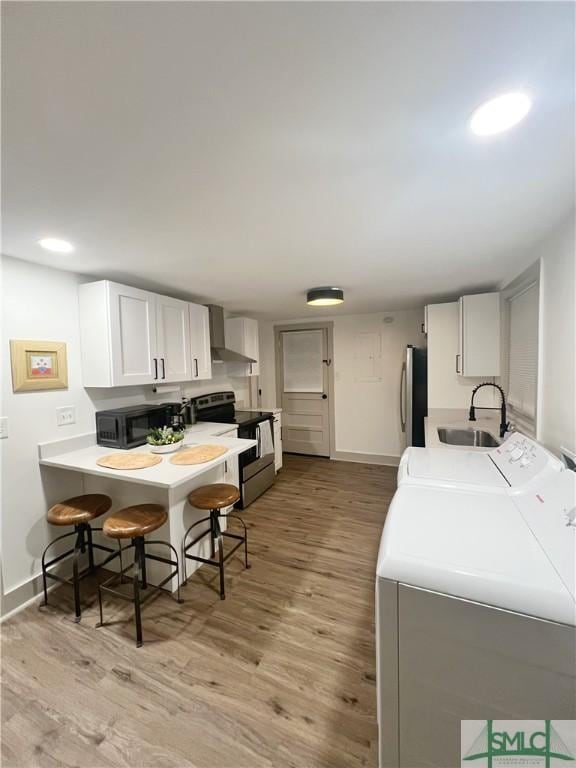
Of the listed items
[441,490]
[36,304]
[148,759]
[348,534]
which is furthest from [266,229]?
[348,534]

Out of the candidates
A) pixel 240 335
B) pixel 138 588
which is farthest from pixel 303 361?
pixel 138 588

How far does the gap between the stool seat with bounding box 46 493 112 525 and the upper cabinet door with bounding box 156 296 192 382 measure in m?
1.04

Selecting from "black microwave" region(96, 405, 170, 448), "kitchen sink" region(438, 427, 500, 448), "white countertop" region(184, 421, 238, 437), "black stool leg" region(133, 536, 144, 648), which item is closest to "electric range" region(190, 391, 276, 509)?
"white countertop" region(184, 421, 238, 437)

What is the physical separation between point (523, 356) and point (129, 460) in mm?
3071

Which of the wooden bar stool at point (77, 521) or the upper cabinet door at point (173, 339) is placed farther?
the upper cabinet door at point (173, 339)

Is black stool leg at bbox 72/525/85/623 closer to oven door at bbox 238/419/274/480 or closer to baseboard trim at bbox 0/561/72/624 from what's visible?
baseboard trim at bbox 0/561/72/624

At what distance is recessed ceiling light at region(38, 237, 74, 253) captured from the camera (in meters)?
1.70

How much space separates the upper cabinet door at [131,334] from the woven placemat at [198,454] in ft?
2.39

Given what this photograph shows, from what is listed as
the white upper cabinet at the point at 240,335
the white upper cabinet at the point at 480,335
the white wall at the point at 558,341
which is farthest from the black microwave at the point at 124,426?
the white upper cabinet at the point at 480,335

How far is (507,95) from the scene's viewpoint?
78 centimetres

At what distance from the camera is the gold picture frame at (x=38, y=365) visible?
77.5 inches

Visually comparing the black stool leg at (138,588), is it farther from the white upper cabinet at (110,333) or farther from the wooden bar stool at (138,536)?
the white upper cabinet at (110,333)

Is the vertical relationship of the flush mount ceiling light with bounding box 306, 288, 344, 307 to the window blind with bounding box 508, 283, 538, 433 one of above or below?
above

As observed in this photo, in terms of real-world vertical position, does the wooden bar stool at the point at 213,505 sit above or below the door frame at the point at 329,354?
below
